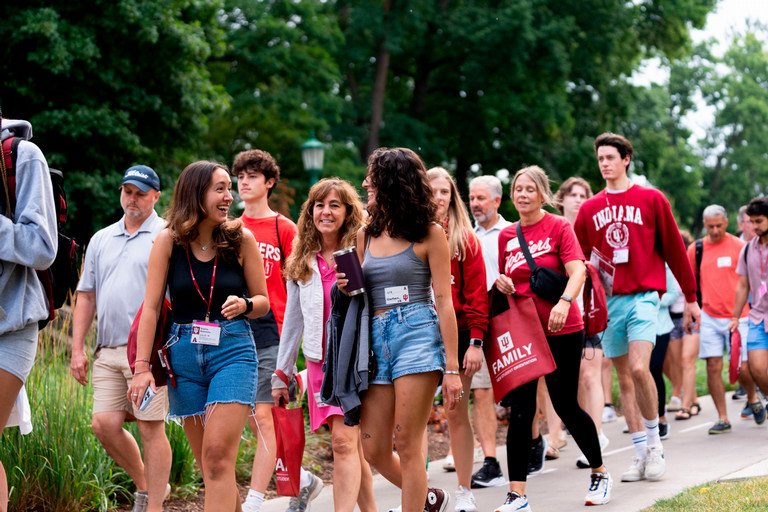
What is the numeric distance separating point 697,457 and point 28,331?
19.0 ft

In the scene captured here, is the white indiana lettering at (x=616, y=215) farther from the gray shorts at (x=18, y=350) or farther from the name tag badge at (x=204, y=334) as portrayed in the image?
the gray shorts at (x=18, y=350)

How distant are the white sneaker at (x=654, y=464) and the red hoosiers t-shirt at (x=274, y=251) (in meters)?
2.78

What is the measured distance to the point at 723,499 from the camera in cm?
541

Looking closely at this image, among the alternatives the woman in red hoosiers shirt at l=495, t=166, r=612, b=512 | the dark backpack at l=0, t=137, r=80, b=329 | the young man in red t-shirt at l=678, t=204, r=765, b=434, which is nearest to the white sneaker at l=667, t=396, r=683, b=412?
the young man in red t-shirt at l=678, t=204, r=765, b=434

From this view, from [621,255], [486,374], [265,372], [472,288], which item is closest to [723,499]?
[472,288]

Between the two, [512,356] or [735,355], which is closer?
[512,356]

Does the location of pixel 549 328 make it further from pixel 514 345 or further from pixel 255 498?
pixel 255 498

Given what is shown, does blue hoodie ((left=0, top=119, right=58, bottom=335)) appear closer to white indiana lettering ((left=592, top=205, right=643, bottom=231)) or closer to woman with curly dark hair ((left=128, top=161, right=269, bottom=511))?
woman with curly dark hair ((left=128, top=161, right=269, bottom=511))

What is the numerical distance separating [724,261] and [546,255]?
5.80m

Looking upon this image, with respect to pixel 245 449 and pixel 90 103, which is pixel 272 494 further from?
pixel 90 103

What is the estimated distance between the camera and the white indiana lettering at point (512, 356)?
5.69m

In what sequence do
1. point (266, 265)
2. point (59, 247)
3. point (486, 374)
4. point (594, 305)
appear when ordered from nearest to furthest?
point (59, 247) → point (266, 265) → point (594, 305) → point (486, 374)

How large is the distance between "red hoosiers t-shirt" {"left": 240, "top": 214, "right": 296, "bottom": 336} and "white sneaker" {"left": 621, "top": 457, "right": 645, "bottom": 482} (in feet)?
8.83

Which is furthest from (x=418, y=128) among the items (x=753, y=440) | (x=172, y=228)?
(x=172, y=228)
